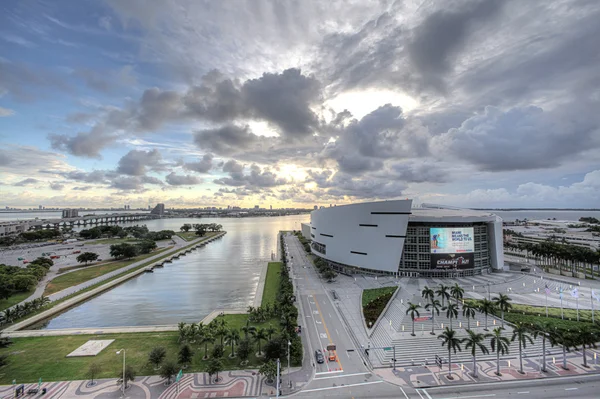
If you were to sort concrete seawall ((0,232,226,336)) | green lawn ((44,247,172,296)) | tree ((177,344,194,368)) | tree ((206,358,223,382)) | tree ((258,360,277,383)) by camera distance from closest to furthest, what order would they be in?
tree ((258,360,277,383)) → tree ((206,358,223,382)) → tree ((177,344,194,368)) → concrete seawall ((0,232,226,336)) → green lawn ((44,247,172,296))

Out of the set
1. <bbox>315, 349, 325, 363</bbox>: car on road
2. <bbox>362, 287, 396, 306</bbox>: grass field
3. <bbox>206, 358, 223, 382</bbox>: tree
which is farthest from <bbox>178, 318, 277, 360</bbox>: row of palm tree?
<bbox>362, 287, 396, 306</bbox>: grass field

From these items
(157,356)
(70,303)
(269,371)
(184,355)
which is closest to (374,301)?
(269,371)

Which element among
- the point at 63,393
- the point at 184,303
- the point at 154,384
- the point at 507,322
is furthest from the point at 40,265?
the point at 507,322

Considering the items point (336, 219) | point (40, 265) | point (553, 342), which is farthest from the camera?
point (336, 219)

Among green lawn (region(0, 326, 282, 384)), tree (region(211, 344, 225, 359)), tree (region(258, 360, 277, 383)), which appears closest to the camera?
tree (region(258, 360, 277, 383))

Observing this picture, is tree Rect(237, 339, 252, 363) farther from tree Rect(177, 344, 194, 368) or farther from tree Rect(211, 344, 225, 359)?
tree Rect(177, 344, 194, 368)

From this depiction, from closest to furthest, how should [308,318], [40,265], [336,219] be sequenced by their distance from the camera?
[308,318] < [40,265] < [336,219]

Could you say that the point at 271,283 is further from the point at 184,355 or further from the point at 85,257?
the point at 85,257

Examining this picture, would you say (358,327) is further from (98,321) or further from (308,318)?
(98,321)
